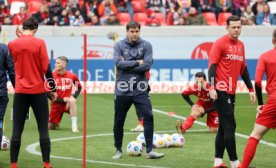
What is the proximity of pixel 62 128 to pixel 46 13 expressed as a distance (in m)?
15.1

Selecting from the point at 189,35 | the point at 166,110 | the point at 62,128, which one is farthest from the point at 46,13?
the point at 62,128

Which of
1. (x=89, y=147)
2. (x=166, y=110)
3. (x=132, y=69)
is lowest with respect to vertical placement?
(x=166, y=110)

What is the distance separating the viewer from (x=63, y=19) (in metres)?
32.9

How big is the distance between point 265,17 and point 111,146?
69.3ft

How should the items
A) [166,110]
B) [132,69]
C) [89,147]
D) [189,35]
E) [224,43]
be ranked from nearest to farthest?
[224,43]
[132,69]
[89,147]
[166,110]
[189,35]

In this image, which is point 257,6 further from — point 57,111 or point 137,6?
point 57,111

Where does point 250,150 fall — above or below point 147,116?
above

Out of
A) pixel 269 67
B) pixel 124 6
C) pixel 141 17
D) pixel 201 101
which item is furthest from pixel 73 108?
pixel 124 6

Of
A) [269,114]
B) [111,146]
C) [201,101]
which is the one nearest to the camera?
[269,114]

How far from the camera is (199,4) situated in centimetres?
3569

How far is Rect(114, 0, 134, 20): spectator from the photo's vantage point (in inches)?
1372

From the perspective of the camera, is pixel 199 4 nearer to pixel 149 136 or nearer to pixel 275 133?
pixel 275 133

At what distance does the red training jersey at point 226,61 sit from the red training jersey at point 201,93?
17.2 ft

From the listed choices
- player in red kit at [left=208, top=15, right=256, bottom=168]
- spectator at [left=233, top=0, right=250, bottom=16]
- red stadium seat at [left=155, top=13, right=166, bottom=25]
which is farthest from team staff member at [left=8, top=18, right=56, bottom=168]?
spectator at [left=233, top=0, right=250, bottom=16]
